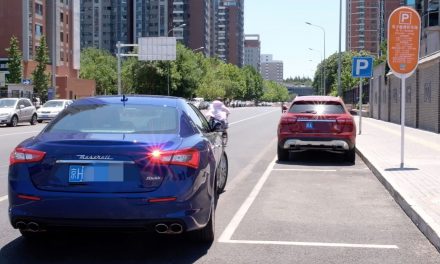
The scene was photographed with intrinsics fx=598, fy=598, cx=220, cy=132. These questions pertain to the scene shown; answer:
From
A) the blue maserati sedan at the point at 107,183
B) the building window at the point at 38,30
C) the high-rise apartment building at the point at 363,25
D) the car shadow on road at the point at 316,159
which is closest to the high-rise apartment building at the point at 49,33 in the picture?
the building window at the point at 38,30

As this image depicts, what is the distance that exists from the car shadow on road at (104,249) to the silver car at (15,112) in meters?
27.6

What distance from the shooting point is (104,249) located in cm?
595

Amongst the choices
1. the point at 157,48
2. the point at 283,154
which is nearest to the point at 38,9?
the point at 157,48

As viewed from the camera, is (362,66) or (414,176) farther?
(362,66)

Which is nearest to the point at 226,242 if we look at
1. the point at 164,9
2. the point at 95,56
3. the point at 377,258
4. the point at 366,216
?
the point at 377,258

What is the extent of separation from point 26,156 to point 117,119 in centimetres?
105

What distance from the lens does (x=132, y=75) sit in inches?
2982

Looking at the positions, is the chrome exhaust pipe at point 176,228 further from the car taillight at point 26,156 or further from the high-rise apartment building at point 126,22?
the high-rise apartment building at point 126,22

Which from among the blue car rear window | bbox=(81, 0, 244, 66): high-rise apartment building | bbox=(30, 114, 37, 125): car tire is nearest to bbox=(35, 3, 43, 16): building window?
bbox=(30, 114, 37, 125): car tire

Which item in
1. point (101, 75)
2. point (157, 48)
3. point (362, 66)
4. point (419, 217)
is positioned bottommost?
point (419, 217)

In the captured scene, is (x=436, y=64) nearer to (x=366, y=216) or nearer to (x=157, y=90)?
(x=366, y=216)

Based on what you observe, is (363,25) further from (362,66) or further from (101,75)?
(362,66)

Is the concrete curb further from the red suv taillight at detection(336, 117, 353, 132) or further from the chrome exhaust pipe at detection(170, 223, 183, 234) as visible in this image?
the red suv taillight at detection(336, 117, 353, 132)

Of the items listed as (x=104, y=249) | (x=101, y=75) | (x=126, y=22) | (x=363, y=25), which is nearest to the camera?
(x=104, y=249)
